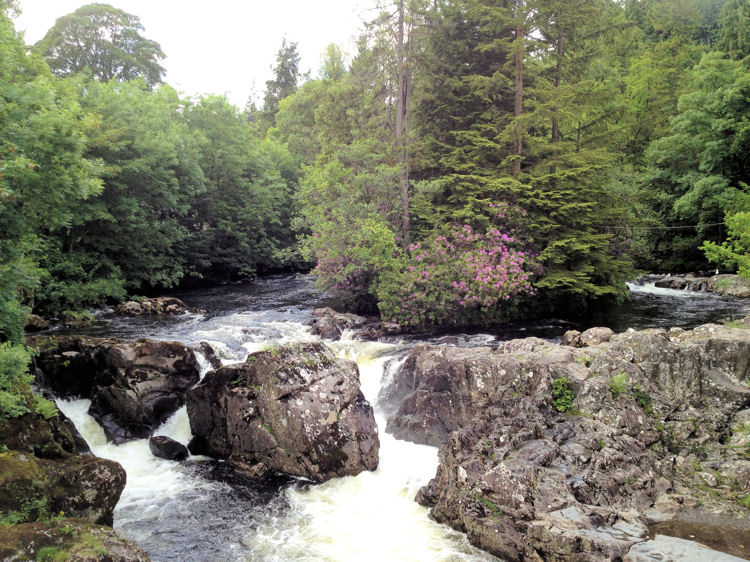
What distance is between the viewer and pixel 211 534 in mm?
7422

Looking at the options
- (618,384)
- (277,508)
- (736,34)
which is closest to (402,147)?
(618,384)

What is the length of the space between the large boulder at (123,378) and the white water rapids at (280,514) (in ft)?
1.18

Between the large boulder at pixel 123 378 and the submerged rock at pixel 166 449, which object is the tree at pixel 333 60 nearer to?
the large boulder at pixel 123 378

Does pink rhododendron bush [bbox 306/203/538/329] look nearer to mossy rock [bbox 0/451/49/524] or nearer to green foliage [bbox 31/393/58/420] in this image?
green foliage [bbox 31/393/58/420]

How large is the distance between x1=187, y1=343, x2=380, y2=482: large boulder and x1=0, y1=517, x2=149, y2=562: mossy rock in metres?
3.52

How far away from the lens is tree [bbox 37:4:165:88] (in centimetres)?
3419

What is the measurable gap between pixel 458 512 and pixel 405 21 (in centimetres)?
1852

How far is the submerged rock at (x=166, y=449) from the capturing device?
9.75 m

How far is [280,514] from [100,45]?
41.5 m

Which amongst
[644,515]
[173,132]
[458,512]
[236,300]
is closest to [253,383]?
[458,512]

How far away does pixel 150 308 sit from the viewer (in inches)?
737

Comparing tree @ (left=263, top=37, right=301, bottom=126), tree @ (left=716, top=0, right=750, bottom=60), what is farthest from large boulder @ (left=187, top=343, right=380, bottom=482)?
tree @ (left=263, top=37, right=301, bottom=126)

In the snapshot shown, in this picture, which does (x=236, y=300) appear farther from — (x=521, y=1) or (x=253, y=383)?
(x=521, y=1)

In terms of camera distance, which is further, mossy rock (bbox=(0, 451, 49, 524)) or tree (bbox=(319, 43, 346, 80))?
tree (bbox=(319, 43, 346, 80))
